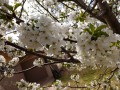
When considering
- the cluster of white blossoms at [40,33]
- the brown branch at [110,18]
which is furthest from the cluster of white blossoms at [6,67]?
the cluster of white blossoms at [40,33]

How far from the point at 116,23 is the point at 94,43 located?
5.04 ft

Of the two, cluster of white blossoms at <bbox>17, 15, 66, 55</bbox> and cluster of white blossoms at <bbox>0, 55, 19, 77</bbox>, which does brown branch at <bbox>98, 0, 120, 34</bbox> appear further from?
cluster of white blossoms at <bbox>0, 55, 19, 77</bbox>

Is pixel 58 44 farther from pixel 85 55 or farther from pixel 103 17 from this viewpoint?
pixel 103 17

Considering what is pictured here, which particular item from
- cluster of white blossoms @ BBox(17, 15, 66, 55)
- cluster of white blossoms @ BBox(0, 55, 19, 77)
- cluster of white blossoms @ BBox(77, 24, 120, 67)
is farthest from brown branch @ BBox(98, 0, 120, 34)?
cluster of white blossoms @ BBox(0, 55, 19, 77)

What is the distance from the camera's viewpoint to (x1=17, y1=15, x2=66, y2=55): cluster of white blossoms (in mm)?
1942

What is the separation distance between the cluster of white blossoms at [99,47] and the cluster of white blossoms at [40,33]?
0.19 metres

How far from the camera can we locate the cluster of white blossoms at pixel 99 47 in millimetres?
1946

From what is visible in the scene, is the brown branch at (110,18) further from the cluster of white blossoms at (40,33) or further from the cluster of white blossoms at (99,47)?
the cluster of white blossoms at (40,33)

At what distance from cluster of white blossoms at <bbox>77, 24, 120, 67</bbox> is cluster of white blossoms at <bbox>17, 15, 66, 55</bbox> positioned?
194 millimetres

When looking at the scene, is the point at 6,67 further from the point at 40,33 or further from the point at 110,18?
the point at 40,33

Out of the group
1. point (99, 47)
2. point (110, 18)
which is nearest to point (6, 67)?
point (110, 18)

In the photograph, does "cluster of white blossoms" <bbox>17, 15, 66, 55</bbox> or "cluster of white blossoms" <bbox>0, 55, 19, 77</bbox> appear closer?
"cluster of white blossoms" <bbox>17, 15, 66, 55</bbox>

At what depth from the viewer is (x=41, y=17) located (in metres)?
2.00

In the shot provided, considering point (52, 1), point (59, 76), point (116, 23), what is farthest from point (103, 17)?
point (59, 76)
